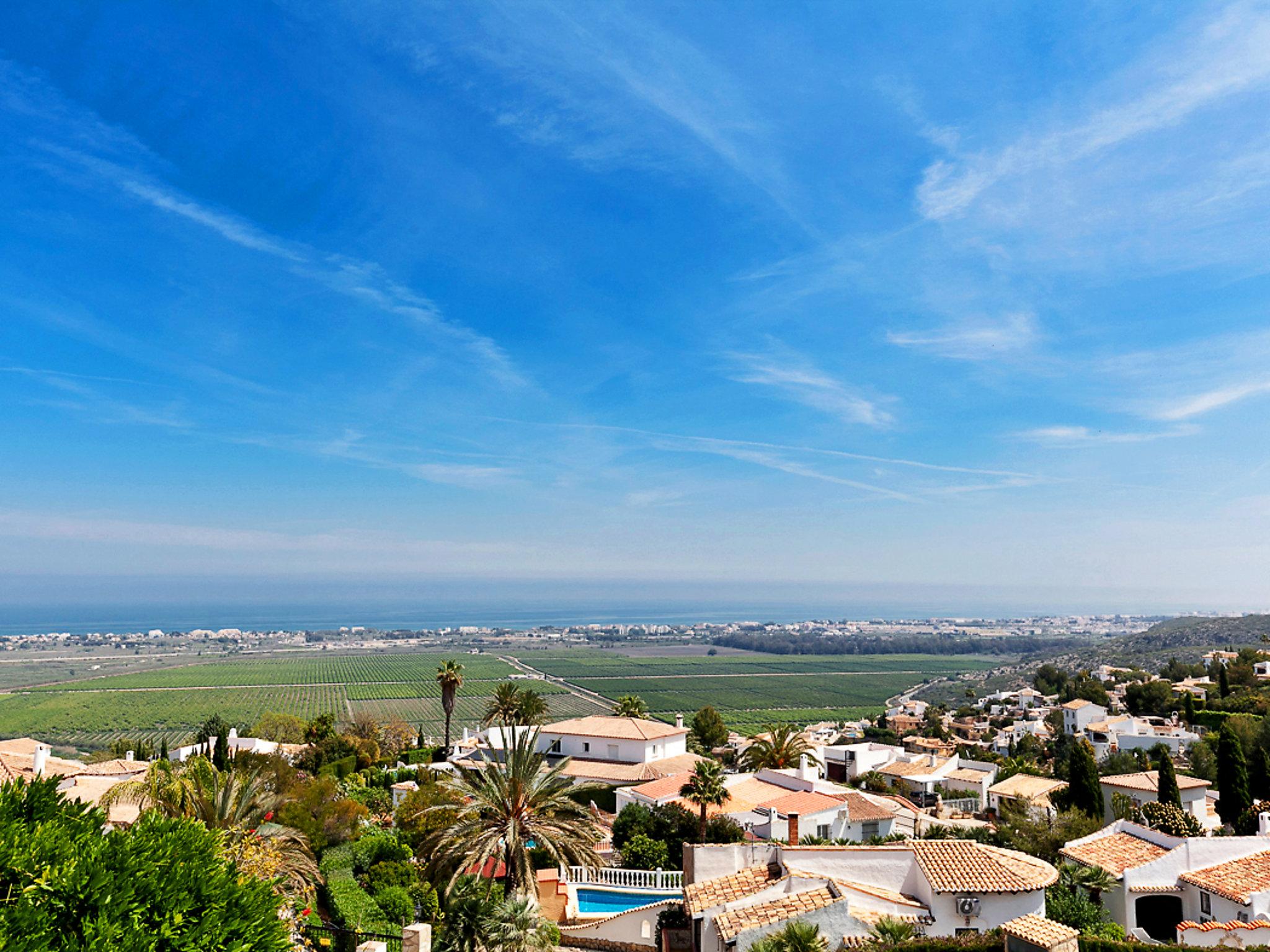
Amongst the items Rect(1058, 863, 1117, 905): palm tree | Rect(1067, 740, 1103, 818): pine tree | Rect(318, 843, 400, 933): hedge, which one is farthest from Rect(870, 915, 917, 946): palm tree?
Rect(1067, 740, 1103, 818): pine tree

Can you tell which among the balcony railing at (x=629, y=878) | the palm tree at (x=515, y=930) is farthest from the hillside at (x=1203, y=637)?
the palm tree at (x=515, y=930)

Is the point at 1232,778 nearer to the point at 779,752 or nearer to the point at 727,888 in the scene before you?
the point at 779,752

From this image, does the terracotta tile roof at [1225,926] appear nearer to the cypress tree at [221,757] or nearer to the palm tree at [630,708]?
the cypress tree at [221,757]

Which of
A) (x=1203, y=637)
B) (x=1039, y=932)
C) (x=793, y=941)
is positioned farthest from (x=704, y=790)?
(x=1203, y=637)

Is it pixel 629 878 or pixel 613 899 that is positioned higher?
pixel 629 878

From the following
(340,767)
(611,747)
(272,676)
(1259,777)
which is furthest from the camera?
(272,676)

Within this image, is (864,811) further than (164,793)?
Yes

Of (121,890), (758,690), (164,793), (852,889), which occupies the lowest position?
(758,690)
